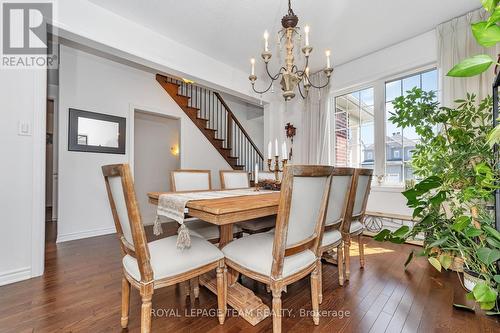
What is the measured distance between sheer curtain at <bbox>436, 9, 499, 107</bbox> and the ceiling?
11 cm

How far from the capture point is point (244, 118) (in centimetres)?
623

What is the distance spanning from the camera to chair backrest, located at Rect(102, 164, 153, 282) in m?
1.10

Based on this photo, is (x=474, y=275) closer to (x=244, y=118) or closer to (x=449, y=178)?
(x=449, y=178)

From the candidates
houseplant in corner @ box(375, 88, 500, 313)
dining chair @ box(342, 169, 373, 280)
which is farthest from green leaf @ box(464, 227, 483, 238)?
dining chair @ box(342, 169, 373, 280)

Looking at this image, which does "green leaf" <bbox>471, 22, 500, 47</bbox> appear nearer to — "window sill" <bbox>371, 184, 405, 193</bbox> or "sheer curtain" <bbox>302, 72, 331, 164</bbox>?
"window sill" <bbox>371, 184, 405, 193</bbox>

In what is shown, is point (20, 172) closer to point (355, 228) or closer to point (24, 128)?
point (24, 128)

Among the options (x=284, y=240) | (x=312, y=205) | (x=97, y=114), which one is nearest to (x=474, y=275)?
(x=312, y=205)

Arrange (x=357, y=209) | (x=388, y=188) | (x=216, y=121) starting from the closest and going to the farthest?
1. (x=357, y=209)
2. (x=388, y=188)
3. (x=216, y=121)

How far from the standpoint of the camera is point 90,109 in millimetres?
3342

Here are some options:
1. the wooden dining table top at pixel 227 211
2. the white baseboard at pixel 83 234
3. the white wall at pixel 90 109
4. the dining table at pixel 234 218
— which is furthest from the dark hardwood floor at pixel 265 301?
the white wall at pixel 90 109

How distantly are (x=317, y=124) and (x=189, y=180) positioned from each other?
2503 mm

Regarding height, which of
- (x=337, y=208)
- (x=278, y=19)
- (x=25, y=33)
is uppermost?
(x=278, y=19)

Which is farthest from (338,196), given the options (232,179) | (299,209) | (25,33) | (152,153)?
(152,153)

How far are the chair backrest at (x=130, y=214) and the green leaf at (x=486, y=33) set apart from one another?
5.08 feet
